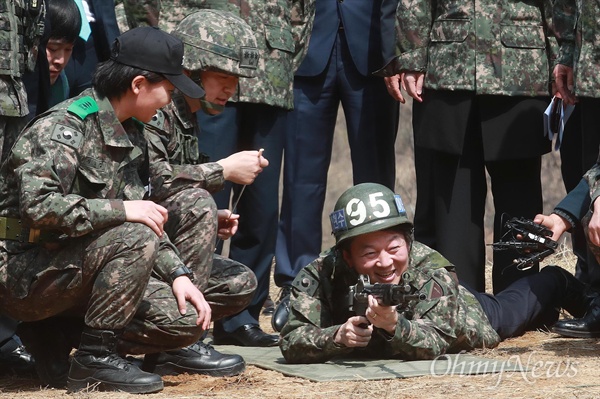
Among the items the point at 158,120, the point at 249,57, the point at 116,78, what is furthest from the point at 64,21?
the point at 116,78

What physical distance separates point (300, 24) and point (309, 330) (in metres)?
2.09

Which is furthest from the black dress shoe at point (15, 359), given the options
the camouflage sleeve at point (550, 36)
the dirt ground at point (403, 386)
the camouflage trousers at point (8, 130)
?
the camouflage sleeve at point (550, 36)

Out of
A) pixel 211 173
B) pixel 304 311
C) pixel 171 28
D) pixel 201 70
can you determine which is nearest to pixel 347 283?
pixel 304 311

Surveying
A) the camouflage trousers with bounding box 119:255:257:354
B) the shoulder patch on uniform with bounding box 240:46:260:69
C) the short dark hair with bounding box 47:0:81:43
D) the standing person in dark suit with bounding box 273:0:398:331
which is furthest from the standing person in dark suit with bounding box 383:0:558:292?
the camouflage trousers with bounding box 119:255:257:354

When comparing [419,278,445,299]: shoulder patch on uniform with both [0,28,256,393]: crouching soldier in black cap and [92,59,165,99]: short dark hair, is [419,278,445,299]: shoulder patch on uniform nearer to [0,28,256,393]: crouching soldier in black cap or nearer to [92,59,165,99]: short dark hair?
[0,28,256,393]: crouching soldier in black cap

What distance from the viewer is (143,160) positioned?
5.40m

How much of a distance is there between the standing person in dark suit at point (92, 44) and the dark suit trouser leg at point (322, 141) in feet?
3.99

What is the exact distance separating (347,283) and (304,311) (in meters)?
0.25

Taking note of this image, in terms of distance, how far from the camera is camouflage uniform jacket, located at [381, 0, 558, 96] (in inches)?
Result: 257

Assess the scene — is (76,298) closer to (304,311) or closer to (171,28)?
(304,311)

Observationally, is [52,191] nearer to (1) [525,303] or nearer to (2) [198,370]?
(2) [198,370]

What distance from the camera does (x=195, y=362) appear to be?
18.2 feet

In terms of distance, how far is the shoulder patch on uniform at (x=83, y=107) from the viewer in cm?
505

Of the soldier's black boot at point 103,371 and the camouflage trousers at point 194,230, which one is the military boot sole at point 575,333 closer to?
the camouflage trousers at point 194,230
